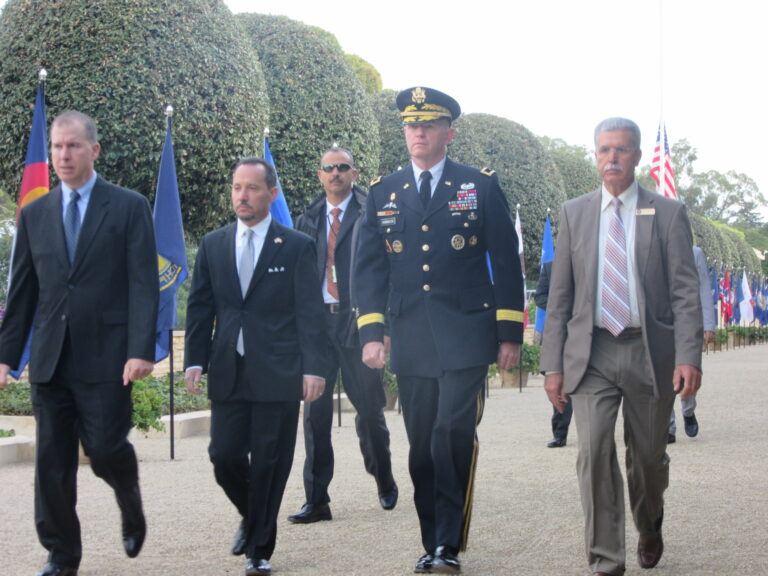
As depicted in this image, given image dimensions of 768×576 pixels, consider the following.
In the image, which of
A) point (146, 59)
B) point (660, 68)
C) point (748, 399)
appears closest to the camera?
point (146, 59)

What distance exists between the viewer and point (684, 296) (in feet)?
17.6

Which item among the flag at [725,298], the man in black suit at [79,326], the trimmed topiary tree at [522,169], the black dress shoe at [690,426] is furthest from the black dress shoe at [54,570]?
the flag at [725,298]

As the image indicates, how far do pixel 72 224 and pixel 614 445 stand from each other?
8.63ft

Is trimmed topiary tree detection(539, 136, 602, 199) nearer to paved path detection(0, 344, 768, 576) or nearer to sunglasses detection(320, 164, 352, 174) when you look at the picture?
paved path detection(0, 344, 768, 576)

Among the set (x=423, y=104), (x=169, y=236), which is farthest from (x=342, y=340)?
(x=169, y=236)

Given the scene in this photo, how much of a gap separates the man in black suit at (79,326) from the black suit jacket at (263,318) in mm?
401

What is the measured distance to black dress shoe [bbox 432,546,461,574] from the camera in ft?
17.5

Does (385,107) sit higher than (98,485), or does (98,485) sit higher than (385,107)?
(385,107)

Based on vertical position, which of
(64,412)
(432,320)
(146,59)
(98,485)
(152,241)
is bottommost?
(98,485)

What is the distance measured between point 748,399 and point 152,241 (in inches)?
556

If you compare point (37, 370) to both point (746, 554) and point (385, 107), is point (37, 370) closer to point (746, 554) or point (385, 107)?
point (746, 554)

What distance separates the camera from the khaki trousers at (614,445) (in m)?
5.27

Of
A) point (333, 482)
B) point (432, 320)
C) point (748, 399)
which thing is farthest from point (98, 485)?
point (748, 399)

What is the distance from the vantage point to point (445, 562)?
5.36 m
